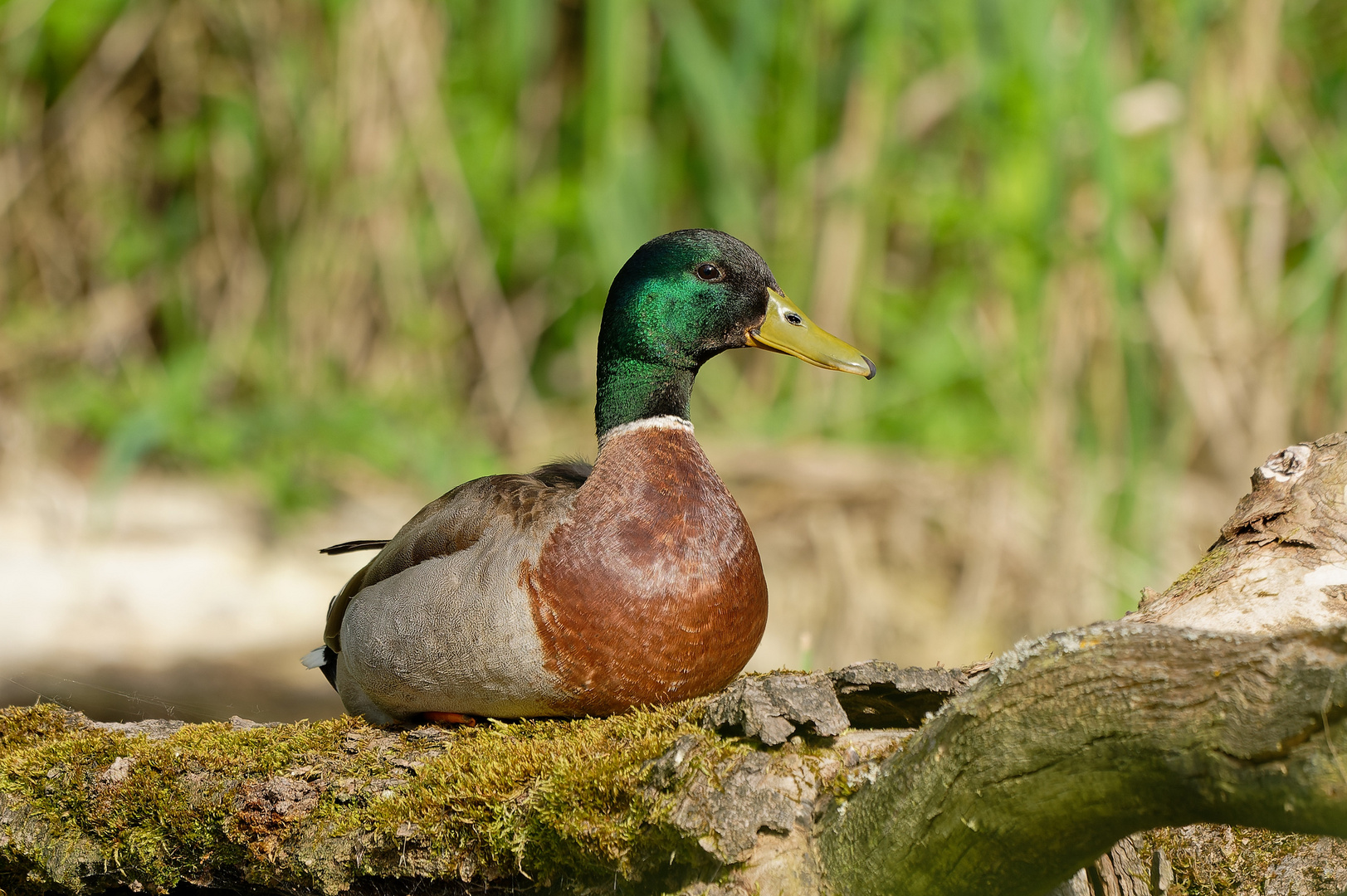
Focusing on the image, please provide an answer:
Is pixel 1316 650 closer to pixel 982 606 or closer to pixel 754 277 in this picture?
Result: pixel 754 277

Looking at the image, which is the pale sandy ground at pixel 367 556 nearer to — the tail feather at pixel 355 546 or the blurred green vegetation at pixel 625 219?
the blurred green vegetation at pixel 625 219

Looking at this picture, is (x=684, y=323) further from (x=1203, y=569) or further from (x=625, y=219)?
(x=625, y=219)

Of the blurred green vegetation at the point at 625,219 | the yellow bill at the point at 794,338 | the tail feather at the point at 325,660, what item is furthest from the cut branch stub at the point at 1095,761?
the blurred green vegetation at the point at 625,219

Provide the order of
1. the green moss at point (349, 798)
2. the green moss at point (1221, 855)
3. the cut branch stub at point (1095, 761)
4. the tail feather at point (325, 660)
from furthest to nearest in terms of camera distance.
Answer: the tail feather at point (325, 660) → the green moss at point (1221, 855) → the green moss at point (349, 798) → the cut branch stub at point (1095, 761)

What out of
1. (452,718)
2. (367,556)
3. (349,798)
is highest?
(367,556)

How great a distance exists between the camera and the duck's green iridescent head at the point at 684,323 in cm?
275

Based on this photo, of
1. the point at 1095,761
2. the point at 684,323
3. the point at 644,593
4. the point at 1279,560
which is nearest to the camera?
the point at 1095,761

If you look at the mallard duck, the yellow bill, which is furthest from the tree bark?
the yellow bill

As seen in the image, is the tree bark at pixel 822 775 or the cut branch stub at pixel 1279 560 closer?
the tree bark at pixel 822 775

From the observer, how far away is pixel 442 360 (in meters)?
6.03

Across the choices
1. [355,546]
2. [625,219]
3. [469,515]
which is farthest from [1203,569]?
[625,219]

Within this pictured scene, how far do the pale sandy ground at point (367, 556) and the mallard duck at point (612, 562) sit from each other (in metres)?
2.03

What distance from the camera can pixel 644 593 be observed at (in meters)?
2.37

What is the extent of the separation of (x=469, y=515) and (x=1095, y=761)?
5.00 feet
